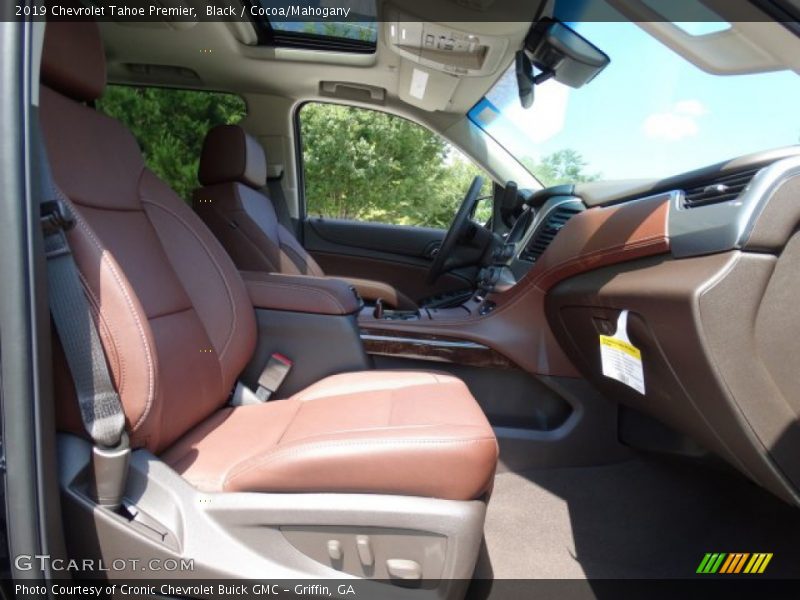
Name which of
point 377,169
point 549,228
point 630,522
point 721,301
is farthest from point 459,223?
point 377,169

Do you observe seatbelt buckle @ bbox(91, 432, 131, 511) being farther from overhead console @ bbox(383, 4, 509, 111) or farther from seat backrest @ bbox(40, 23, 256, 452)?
overhead console @ bbox(383, 4, 509, 111)

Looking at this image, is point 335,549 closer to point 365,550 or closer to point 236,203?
point 365,550

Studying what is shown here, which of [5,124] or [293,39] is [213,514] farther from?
[293,39]

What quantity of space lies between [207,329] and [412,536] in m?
0.70

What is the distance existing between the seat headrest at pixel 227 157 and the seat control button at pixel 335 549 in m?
1.79

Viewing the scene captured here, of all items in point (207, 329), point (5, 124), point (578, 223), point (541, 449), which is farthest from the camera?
point (541, 449)

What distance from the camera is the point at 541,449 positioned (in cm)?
161

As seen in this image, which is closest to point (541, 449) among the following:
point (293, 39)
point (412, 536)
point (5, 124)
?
point (412, 536)

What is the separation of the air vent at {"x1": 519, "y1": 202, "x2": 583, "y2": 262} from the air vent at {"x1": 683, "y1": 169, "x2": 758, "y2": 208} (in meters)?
0.66

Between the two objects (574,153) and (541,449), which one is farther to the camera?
(574,153)

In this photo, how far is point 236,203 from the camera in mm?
2229

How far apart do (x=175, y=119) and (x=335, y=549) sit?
275 cm

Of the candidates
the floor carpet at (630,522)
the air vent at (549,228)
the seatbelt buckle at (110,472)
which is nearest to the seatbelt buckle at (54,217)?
the seatbelt buckle at (110,472)

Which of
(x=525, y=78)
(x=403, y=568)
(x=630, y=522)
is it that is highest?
(x=525, y=78)
